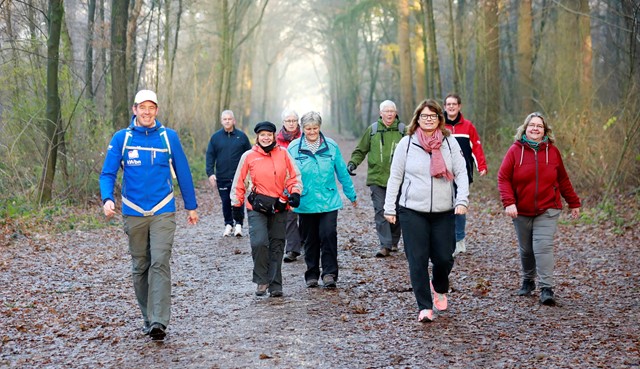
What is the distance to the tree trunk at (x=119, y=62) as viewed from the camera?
1775cm

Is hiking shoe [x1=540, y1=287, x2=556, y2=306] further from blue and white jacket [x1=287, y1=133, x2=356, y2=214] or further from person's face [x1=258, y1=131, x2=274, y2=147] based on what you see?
person's face [x1=258, y1=131, x2=274, y2=147]

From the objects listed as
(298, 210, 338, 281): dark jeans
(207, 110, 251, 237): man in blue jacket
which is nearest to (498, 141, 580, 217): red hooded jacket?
(298, 210, 338, 281): dark jeans

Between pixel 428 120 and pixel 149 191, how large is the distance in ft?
8.06

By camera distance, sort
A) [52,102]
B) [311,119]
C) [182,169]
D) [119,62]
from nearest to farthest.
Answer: [182,169]
[311,119]
[52,102]
[119,62]

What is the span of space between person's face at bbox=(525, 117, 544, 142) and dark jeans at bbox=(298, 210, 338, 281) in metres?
2.25

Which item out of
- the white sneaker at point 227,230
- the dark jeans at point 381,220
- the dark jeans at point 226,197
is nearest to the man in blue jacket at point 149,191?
the dark jeans at point 381,220

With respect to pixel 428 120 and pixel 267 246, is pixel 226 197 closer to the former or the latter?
pixel 267 246

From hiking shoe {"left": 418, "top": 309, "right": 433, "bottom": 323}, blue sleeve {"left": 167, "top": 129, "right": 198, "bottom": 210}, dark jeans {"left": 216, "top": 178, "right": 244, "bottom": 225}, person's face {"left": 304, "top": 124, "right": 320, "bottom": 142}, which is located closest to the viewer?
blue sleeve {"left": 167, "top": 129, "right": 198, "bottom": 210}

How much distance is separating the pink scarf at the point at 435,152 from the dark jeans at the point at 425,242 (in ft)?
1.15

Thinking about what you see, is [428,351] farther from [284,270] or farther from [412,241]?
[284,270]

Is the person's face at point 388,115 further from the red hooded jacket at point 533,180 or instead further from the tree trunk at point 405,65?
the tree trunk at point 405,65

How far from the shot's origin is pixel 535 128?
7391mm

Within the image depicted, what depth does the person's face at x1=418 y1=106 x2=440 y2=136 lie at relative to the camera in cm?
671

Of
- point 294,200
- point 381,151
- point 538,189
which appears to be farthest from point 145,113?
point 381,151
